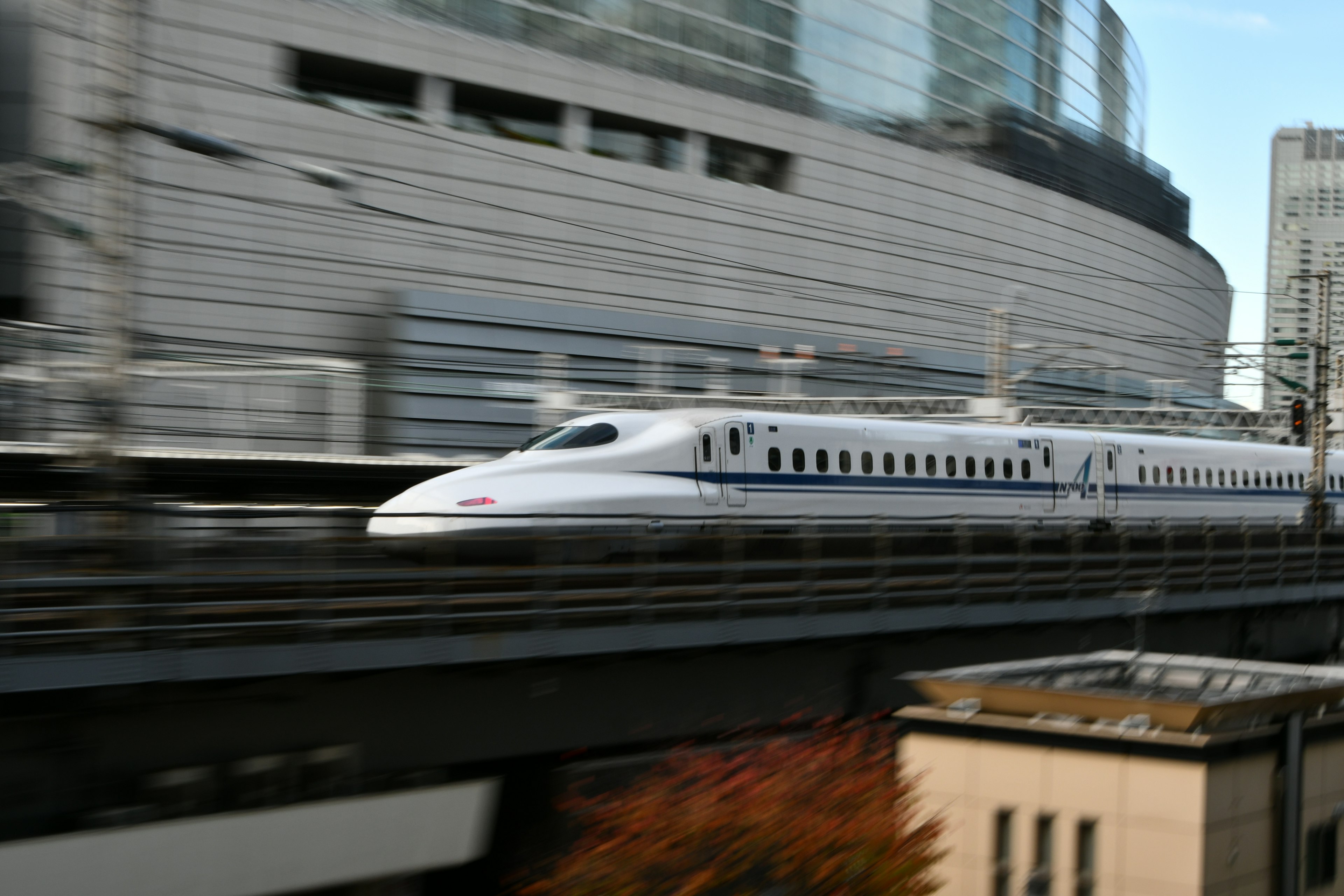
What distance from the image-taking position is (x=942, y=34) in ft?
149

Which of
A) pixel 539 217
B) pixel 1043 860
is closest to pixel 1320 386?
pixel 539 217

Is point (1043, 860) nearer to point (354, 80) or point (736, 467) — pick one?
point (736, 467)

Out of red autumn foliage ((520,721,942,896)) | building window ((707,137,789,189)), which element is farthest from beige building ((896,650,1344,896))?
building window ((707,137,789,189))

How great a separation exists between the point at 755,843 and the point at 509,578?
10.6 ft

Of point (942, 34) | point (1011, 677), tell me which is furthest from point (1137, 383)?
point (1011, 677)

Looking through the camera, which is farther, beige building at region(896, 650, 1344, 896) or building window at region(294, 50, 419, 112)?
building window at region(294, 50, 419, 112)

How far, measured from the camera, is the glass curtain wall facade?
1400 inches

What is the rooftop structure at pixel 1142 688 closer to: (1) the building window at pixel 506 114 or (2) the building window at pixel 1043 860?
(2) the building window at pixel 1043 860

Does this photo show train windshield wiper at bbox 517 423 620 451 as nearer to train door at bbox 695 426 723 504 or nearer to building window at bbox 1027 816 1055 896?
train door at bbox 695 426 723 504

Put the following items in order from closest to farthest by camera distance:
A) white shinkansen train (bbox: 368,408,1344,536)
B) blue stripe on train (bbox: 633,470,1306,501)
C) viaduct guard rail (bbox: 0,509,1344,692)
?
viaduct guard rail (bbox: 0,509,1344,692) → white shinkansen train (bbox: 368,408,1344,536) → blue stripe on train (bbox: 633,470,1306,501)

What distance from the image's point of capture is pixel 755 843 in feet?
32.4

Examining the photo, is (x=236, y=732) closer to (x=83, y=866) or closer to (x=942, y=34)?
(x=83, y=866)

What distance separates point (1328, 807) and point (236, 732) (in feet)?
29.8

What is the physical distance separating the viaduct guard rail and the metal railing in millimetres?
27
